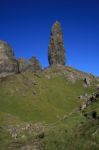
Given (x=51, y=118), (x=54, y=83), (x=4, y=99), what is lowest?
(x=51, y=118)

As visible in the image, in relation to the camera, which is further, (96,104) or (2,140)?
(96,104)

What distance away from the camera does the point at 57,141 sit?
112 ft

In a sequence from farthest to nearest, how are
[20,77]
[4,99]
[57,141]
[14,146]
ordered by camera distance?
[20,77]
[4,99]
[14,146]
[57,141]

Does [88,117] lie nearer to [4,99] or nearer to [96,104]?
[96,104]

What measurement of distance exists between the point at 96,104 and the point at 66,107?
125 meters

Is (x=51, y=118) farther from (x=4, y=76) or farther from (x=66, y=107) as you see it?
(x=4, y=76)

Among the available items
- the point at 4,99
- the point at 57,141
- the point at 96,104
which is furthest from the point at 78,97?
the point at 57,141

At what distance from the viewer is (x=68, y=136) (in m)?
35.5

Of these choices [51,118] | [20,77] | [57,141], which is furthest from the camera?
[20,77]

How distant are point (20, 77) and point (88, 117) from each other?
14708 cm

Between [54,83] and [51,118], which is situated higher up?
[54,83]

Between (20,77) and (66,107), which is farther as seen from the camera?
(20,77)

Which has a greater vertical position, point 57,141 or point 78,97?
point 78,97

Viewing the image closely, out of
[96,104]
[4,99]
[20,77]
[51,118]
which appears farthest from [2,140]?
[20,77]
